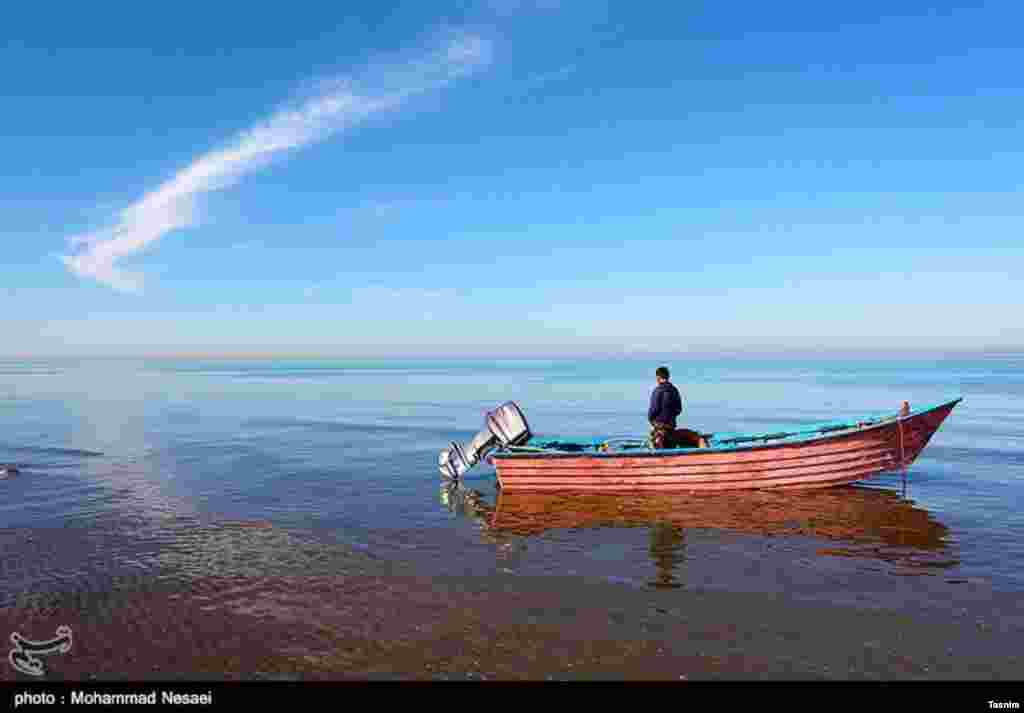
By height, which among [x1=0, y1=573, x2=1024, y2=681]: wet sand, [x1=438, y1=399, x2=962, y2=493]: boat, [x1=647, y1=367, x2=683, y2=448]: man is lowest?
[x1=0, y1=573, x2=1024, y2=681]: wet sand

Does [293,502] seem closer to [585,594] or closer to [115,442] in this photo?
[585,594]

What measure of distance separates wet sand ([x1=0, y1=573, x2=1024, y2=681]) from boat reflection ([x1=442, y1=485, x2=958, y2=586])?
1949 millimetres

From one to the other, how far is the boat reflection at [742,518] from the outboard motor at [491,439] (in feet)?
3.61

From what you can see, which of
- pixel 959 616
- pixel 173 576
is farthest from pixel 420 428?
pixel 959 616

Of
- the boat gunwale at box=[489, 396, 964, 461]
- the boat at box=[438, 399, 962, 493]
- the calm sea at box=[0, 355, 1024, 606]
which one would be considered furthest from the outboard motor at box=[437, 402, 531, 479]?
the boat gunwale at box=[489, 396, 964, 461]

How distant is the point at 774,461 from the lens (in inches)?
651

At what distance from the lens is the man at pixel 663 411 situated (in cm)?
1712

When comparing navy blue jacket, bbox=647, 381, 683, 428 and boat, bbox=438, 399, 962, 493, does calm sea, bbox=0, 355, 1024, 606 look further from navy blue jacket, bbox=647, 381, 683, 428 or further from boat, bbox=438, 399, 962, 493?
navy blue jacket, bbox=647, 381, 683, 428

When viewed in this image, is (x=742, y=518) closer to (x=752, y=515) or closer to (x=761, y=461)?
(x=752, y=515)

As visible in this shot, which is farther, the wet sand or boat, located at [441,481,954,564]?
boat, located at [441,481,954,564]

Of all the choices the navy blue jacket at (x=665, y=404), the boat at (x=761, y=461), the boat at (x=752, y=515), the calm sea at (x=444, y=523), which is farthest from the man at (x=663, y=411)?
the calm sea at (x=444, y=523)

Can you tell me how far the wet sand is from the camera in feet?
24.7

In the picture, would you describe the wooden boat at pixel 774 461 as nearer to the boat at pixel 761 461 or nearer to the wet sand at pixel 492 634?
the boat at pixel 761 461
